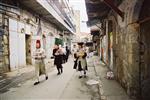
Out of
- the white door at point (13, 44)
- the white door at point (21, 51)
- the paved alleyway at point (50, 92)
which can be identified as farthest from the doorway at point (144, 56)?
the white door at point (21, 51)

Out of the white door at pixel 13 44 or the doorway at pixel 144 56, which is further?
the white door at pixel 13 44

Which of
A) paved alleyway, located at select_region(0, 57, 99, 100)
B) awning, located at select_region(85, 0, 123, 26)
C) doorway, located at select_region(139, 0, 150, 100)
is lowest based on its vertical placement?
paved alleyway, located at select_region(0, 57, 99, 100)

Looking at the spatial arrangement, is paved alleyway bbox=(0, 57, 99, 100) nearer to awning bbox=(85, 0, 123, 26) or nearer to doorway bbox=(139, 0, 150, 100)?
doorway bbox=(139, 0, 150, 100)

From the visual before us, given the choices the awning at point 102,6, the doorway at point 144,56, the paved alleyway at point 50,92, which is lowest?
the paved alleyway at point 50,92

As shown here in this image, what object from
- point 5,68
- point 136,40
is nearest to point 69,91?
point 136,40

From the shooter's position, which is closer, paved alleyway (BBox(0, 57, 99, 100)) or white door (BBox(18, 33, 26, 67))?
paved alleyway (BBox(0, 57, 99, 100))

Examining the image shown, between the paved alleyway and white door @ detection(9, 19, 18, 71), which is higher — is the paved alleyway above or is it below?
below

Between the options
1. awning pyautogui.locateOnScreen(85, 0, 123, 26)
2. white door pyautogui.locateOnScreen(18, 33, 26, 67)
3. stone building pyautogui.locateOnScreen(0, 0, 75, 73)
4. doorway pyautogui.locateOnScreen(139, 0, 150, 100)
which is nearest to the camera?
doorway pyautogui.locateOnScreen(139, 0, 150, 100)

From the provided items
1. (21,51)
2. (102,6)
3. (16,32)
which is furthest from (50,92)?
(21,51)

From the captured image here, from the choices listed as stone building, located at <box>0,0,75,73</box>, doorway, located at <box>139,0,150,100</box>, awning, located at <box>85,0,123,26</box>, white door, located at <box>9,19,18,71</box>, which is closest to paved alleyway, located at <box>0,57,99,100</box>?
doorway, located at <box>139,0,150,100</box>

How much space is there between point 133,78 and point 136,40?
3.39 feet

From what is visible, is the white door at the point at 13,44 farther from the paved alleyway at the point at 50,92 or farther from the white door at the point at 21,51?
the paved alleyway at the point at 50,92

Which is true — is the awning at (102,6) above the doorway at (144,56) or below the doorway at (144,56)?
above

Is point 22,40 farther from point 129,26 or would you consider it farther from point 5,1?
point 129,26
